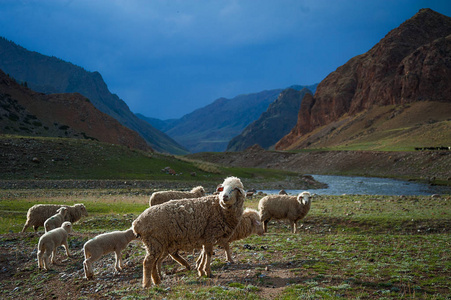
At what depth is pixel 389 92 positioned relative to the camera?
130 metres

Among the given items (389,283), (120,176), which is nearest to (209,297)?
(389,283)

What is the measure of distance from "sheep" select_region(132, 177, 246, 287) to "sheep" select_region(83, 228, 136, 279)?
2.03 m

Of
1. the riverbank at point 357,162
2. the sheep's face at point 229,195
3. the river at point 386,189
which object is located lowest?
the river at point 386,189

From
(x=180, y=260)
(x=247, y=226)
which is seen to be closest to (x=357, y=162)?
(x=247, y=226)

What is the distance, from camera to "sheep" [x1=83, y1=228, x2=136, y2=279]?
9.29m

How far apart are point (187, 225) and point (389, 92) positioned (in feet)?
468

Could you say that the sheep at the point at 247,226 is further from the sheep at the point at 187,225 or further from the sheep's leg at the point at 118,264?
the sheep's leg at the point at 118,264

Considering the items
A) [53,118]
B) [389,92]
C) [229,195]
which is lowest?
[229,195]

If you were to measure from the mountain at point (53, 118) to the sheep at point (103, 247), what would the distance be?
65.5 meters

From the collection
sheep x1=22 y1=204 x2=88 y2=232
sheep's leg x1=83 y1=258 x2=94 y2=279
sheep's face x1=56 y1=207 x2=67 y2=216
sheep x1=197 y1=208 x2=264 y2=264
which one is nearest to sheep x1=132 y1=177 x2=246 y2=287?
sheep x1=197 y1=208 x2=264 y2=264

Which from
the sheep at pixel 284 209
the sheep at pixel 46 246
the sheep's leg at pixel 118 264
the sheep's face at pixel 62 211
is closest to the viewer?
the sheep's leg at pixel 118 264

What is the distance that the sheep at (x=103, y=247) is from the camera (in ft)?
30.5

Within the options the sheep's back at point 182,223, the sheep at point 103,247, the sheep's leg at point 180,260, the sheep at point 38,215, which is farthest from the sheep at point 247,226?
the sheep at point 38,215

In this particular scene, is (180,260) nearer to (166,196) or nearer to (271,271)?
(271,271)
